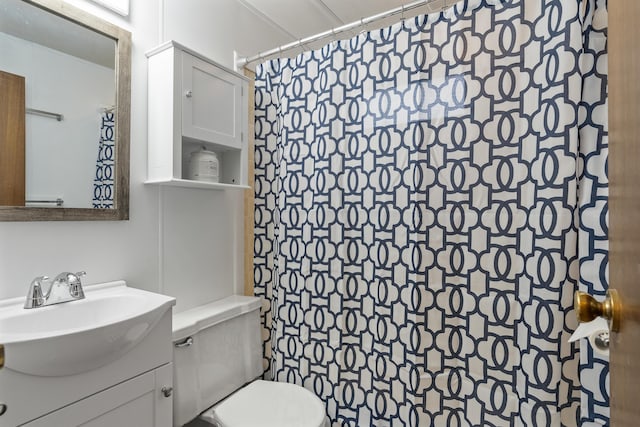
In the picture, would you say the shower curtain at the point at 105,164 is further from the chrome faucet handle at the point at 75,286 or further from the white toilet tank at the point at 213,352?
the white toilet tank at the point at 213,352

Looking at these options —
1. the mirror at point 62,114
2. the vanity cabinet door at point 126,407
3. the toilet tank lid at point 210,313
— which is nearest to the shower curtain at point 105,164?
the mirror at point 62,114

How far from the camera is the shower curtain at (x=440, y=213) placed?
3.65 feet

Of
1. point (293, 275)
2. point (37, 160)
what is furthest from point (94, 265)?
point (293, 275)

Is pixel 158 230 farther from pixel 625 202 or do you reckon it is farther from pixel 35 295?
pixel 625 202

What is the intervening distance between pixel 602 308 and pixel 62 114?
1.60 meters

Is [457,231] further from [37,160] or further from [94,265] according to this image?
[37,160]

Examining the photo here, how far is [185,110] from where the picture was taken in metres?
1.41

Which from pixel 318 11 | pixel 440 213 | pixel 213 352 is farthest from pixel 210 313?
pixel 318 11

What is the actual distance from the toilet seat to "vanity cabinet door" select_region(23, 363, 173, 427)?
0.28 m

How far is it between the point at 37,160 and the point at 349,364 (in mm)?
1485

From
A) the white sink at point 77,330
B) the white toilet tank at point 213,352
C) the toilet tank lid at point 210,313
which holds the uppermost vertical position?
the white sink at point 77,330

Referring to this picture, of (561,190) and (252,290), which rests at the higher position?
(561,190)

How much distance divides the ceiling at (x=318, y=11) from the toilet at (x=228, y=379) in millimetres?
1646

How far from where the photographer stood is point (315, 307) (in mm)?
1662
